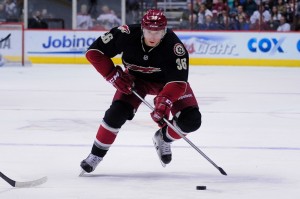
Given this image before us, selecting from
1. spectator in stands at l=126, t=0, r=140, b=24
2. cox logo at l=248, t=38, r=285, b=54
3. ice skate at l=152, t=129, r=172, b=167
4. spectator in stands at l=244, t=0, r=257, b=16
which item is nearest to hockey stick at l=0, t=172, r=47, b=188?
ice skate at l=152, t=129, r=172, b=167

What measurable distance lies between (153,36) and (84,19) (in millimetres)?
11336

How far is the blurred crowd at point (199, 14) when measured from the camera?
15.3m

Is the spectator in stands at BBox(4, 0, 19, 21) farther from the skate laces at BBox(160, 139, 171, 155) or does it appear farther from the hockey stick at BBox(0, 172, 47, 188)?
the hockey stick at BBox(0, 172, 47, 188)

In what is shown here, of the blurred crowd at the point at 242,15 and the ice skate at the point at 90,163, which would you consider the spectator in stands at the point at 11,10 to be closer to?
the blurred crowd at the point at 242,15

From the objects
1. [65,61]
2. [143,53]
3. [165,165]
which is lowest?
[65,61]

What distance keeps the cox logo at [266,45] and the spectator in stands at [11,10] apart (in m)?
4.45

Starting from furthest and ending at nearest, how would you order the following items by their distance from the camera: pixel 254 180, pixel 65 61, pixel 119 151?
pixel 65 61 → pixel 119 151 → pixel 254 180

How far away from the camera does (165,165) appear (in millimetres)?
4836

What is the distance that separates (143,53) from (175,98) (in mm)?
310

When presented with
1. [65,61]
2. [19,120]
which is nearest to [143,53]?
[19,120]

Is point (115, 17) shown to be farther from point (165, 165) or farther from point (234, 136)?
point (165, 165)

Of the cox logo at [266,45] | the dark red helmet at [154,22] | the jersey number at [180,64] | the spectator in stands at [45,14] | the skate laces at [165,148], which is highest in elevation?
the dark red helmet at [154,22]

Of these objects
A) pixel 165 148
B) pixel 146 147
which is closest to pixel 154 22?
pixel 165 148

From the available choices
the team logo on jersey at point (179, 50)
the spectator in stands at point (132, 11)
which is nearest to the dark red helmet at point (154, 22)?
the team logo on jersey at point (179, 50)
